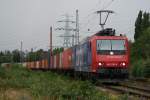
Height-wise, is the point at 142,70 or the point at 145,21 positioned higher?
the point at 145,21

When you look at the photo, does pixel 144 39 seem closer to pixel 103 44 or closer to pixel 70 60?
pixel 70 60

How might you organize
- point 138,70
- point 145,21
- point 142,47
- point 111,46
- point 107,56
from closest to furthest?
point 107,56 < point 111,46 < point 138,70 < point 142,47 < point 145,21

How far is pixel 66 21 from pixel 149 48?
1356 centimetres

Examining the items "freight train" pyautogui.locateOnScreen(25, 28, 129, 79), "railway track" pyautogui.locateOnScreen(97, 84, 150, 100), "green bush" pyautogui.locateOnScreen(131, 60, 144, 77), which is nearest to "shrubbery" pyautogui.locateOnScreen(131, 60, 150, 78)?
"green bush" pyautogui.locateOnScreen(131, 60, 144, 77)

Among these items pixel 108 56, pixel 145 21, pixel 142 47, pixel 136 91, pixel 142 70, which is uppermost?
pixel 145 21

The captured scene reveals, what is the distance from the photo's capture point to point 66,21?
63.5 meters

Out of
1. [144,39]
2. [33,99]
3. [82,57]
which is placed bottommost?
[33,99]

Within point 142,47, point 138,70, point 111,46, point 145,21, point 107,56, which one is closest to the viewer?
point 107,56

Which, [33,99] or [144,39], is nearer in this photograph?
[33,99]

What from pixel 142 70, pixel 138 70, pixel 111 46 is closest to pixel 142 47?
pixel 138 70

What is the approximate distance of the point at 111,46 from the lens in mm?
25172

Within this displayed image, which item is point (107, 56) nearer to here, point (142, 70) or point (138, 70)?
point (142, 70)

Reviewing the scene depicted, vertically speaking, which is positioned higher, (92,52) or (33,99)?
(92,52)

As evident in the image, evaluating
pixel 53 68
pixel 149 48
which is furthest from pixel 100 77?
pixel 149 48
